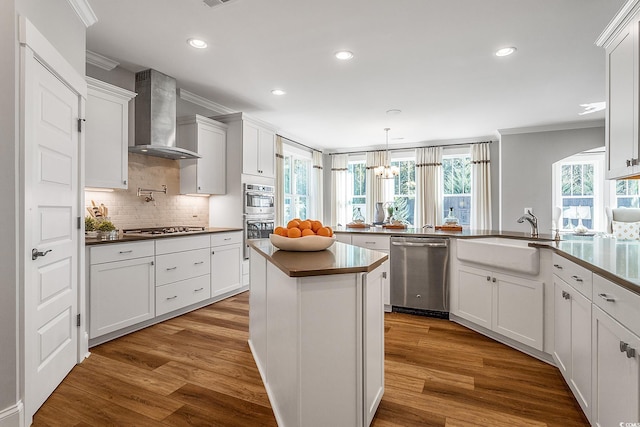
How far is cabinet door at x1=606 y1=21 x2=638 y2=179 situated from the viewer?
2055 mm

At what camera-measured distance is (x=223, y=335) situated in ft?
10.2

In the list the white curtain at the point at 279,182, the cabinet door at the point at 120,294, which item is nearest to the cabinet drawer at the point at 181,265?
the cabinet door at the point at 120,294

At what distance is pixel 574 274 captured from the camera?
2027 millimetres

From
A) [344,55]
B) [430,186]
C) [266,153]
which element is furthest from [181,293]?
[430,186]

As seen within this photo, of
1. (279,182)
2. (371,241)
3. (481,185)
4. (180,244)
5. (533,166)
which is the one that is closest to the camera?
(180,244)

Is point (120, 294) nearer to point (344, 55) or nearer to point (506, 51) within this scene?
point (344, 55)

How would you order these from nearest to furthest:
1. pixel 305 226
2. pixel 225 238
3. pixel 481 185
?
pixel 305 226
pixel 225 238
pixel 481 185

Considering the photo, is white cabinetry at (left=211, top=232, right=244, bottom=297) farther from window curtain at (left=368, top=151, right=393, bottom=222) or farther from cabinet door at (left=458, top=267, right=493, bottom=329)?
window curtain at (left=368, top=151, right=393, bottom=222)

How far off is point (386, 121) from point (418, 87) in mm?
1619

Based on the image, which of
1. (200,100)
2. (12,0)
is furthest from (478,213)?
(12,0)

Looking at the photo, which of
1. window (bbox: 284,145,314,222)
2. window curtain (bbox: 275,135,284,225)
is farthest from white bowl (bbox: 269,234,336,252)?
window (bbox: 284,145,314,222)

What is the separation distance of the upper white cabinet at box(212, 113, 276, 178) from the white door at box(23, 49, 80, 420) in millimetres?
2367

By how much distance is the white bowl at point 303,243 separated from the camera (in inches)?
79.0

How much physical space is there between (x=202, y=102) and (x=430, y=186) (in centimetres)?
496
